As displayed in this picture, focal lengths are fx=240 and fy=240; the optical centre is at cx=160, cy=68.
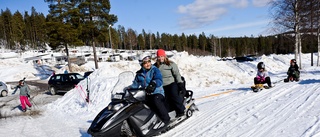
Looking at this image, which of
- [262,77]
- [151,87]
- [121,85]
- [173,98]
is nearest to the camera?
[151,87]

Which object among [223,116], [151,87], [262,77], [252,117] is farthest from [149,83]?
[262,77]

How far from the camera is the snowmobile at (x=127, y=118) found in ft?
14.6

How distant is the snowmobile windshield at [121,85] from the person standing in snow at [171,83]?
29.5 inches

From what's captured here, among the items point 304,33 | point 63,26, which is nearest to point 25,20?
point 63,26

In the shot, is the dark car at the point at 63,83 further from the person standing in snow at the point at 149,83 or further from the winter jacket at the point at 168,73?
the person standing in snow at the point at 149,83

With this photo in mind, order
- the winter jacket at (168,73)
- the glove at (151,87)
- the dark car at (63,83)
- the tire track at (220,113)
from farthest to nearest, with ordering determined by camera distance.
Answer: the dark car at (63,83) < the winter jacket at (168,73) < the tire track at (220,113) < the glove at (151,87)

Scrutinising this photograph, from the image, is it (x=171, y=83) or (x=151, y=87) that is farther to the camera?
(x=171, y=83)

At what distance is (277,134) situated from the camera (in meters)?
4.28

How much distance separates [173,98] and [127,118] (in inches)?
56.1

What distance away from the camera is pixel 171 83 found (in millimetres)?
5762

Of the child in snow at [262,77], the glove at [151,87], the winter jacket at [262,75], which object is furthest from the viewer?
the winter jacket at [262,75]

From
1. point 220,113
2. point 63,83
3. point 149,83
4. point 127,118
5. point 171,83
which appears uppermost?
point 149,83

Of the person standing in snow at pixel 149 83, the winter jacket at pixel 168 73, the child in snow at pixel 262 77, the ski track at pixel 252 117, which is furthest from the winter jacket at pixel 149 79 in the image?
the child in snow at pixel 262 77

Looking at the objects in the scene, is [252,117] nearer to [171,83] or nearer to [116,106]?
[171,83]
